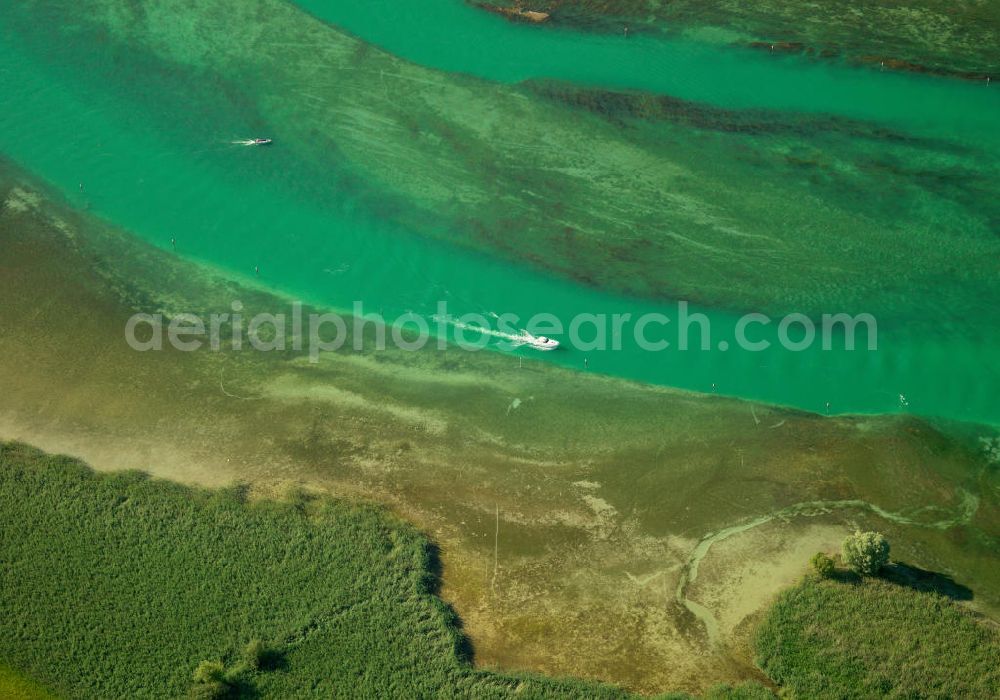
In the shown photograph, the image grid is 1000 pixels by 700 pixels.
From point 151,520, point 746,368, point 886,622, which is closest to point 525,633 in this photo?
point 886,622

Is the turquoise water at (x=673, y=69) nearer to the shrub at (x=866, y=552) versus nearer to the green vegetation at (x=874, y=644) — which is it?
the shrub at (x=866, y=552)

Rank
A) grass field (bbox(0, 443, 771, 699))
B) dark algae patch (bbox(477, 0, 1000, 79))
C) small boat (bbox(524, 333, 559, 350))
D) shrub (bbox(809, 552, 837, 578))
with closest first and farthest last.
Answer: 1. grass field (bbox(0, 443, 771, 699))
2. shrub (bbox(809, 552, 837, 578))
3. small boat (bbox(524, 333, 559, 350))
4. dark algae patch (bbox(477, 0, 1000, 79))

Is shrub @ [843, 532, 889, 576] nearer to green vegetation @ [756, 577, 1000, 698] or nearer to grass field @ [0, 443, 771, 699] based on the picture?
green vegetation @ [756, 577, 1000, 698]

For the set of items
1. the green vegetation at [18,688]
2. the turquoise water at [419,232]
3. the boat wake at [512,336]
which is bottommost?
the green vegetation at [18,688]

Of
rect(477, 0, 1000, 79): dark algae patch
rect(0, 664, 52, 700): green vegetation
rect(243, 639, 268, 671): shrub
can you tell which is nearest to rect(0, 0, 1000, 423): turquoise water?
rect(477, 0, 1000, 79): dark algae patch

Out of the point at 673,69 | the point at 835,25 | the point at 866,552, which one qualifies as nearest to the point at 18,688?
the point at 866,552

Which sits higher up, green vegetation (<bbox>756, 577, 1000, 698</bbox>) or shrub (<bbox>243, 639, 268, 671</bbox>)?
green vegetation (<bbox>756, 577, 1000, 698</bbox>)

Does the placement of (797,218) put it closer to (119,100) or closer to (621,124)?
(621,124)

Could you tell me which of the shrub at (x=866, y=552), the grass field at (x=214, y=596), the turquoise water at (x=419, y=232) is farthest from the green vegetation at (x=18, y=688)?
the shrub at (x=866, y=552)
